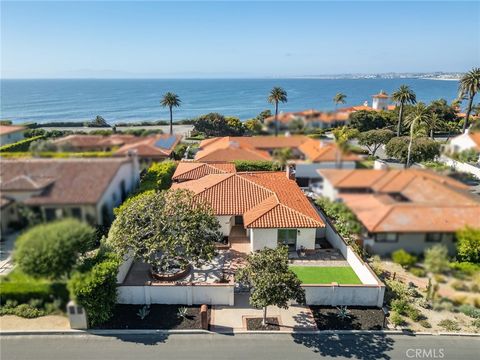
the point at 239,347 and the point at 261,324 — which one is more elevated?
the point at 261,324

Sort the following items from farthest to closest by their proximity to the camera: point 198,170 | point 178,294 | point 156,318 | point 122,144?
point 198,170, point 178,294, point 156,318, point 122,144

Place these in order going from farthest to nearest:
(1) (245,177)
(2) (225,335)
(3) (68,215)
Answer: (1) (245,177), (2) (225,335), (3) (68,215)

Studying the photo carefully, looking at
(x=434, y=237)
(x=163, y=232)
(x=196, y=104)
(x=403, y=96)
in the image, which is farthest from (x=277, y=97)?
(x=196, y=104)

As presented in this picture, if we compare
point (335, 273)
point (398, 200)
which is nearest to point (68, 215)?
point (398, 200)

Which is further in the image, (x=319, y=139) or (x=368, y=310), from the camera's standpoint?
(x=368, y=310)

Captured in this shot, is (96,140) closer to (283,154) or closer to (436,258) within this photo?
(283,154)

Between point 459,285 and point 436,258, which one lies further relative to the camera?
point 459,285

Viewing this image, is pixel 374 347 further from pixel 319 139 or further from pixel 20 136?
pixel 20 136

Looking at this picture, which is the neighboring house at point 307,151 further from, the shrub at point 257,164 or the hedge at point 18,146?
the hedge at point 18,146
